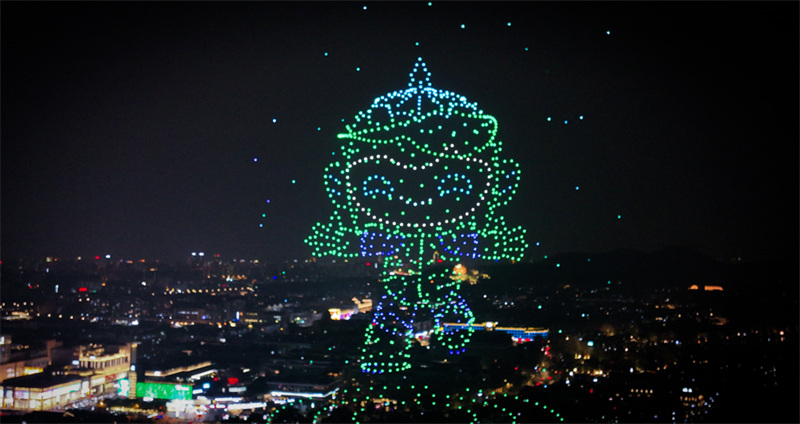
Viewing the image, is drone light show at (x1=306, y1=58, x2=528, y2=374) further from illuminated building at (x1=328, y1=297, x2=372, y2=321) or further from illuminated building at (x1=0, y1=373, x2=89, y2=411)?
illuminated building at (x1=328, y1=297, x2=372, y2=321)

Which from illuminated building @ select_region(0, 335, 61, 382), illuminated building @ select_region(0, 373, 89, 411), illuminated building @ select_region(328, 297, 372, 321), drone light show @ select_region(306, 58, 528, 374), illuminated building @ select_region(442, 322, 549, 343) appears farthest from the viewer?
illuminated building @ select_region(328, 297, 372, 321)

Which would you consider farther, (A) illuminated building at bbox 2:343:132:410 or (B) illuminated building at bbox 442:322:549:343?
(B) illuminated building at bbox 442:322:549:343

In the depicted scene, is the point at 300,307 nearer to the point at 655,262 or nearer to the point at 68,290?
the point at 68,290

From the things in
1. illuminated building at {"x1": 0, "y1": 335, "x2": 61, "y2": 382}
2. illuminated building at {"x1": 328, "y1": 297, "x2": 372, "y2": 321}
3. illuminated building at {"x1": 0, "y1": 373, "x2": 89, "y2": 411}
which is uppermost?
illuminated building at {"x1": 328, "y1": 297, "x2": 372, "y2": 321}

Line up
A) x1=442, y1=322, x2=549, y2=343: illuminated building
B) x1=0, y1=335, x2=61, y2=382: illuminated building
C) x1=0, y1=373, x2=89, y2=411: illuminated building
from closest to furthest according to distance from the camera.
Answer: x1=0, y1=373, x2=89, y2=411: illuminated building, x1=0, y1=335, x2=61, y2=382: illuminated building, x1=442, y1=322, x2=549, y2=343: illuminated building

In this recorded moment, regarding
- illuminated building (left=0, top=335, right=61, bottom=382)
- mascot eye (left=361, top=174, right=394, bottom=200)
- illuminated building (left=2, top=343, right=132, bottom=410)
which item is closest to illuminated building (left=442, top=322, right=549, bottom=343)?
illuminated building (left=2, top=343, right=132, bottom=410)

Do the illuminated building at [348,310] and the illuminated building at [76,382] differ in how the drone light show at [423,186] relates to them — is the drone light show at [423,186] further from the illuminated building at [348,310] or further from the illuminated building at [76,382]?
the illuminated building at [348,310]

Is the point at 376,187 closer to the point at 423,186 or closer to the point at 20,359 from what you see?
the point at 423,186

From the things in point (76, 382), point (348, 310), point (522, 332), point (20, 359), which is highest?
point (348, 310)

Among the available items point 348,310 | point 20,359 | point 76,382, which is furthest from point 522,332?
point 20,359
